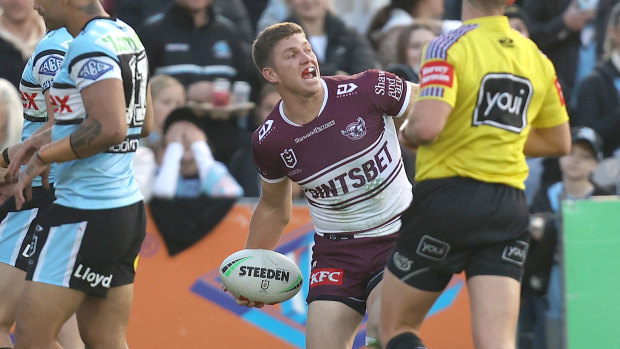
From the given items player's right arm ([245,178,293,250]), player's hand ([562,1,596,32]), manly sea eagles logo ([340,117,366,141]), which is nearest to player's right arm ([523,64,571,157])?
manly sea eagles logo ([340,117,366,141])

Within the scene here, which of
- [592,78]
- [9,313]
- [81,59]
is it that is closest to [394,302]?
[81,59]

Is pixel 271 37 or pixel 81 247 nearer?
pixel 81 247

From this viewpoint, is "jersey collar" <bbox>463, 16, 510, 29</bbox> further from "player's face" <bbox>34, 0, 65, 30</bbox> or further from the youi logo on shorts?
the youi logo on shorts

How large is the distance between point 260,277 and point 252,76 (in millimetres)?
4337

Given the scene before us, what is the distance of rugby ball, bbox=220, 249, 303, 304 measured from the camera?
249 inches

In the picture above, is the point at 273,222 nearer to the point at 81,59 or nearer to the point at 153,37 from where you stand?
the point at 81,59

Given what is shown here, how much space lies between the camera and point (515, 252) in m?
5.39

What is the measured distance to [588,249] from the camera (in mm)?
7996

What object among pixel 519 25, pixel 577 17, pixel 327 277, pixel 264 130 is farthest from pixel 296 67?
pixel 577 17

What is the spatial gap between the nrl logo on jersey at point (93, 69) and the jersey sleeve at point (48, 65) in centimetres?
65

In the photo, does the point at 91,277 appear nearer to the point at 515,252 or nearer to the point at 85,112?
the point at 85,112

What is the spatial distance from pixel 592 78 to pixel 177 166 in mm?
3800

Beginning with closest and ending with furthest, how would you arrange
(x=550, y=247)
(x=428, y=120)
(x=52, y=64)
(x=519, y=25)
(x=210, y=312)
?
(x=428, y=120) < (x=52, y=64) < (x=550, y=247) < (x=210, y=312) < (x=519, y=25)

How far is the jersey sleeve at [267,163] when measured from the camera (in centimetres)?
628
